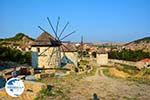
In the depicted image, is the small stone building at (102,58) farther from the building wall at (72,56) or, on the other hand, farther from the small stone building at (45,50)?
the small stone building at (45,50)

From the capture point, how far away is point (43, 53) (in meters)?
38.2

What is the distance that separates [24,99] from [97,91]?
4215 millimetres

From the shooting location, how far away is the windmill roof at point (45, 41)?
38500 mm

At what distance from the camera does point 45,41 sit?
38781mm

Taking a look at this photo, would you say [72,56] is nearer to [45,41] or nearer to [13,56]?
[13,56]

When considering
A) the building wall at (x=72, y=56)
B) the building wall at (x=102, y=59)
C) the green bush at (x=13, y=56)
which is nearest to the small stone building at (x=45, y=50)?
the building wall at (x=72, y=56)

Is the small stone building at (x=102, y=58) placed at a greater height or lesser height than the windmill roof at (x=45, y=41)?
lesser

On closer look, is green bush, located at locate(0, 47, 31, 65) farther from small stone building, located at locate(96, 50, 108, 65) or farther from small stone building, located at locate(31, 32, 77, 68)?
small stone building, located at locate(96, 50, 108, 65)

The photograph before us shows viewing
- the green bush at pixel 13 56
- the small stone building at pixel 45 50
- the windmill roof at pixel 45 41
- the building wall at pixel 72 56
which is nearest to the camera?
the small stone building at pixel 45 50

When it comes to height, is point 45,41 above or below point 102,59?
above

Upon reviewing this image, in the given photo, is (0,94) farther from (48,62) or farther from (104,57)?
(104,57)

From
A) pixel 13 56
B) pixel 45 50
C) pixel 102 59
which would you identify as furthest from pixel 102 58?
pixel 45 50

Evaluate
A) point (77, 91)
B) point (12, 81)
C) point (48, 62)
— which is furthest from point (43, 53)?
point (12, 81)

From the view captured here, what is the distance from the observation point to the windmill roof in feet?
126
